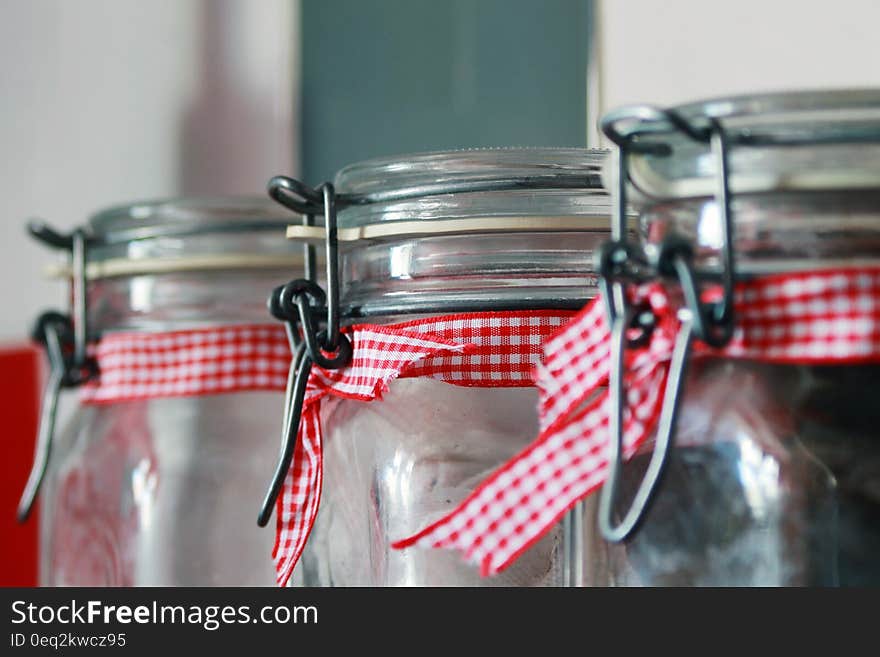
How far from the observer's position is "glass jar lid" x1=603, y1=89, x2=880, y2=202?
28 cm

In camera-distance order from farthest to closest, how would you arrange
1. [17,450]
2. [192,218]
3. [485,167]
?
[17,450] < [192,218] < [485,167]

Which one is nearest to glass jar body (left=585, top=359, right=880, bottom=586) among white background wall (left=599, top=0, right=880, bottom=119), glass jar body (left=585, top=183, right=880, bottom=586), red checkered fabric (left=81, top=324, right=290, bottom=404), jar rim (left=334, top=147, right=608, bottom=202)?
glass jar body (left=585, top=183, right=880, bottom=586)

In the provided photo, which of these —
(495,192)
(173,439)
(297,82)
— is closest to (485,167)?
(495,192)

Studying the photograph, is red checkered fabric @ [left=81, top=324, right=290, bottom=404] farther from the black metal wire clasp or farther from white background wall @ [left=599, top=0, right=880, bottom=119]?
white background wall @ [left=599, top=0, right=880, bottom=119]

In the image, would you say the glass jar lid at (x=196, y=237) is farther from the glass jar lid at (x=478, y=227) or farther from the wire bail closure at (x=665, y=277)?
the wire bail closure at (x=665, y=277)

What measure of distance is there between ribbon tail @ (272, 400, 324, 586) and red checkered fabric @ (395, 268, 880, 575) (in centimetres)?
8

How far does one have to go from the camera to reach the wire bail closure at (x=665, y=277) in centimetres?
28

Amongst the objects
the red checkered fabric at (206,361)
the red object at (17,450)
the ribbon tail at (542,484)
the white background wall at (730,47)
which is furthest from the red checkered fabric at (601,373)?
the red object at (17,450)

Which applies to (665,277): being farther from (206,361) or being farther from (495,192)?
(206,361)

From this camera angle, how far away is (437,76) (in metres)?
0.79

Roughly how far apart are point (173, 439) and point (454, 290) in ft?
0.66
